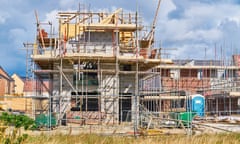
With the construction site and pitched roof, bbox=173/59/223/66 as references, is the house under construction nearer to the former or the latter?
the construction site

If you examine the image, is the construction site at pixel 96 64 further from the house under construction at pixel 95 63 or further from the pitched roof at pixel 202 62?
the pitched roof at pixel 202 62

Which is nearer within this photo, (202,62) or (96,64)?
(96,64)

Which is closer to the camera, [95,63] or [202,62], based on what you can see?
[95,63]

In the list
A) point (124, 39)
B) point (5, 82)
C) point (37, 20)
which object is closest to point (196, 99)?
point (124, 39)

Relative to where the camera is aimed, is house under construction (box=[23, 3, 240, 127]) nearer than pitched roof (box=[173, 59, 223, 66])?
Yes

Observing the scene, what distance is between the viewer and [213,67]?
164 feet

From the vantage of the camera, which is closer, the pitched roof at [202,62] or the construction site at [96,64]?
the construction site at [96,64]

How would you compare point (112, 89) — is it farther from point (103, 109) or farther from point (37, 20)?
point (37, 20)

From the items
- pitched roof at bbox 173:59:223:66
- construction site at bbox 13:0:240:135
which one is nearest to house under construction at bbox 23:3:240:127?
construction site at bbox 13:0:240:135

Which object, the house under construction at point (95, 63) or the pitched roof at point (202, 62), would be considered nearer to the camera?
the house under construction at point (95, 63)

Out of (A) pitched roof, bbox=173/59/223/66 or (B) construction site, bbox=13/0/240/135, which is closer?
(B) construction site, bbox=13/0/240/135

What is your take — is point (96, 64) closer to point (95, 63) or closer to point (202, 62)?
point (95, 63)

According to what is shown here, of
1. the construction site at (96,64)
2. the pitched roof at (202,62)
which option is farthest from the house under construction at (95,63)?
the pitched roof at (202,62)

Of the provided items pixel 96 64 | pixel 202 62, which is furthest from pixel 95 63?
pixel 202 62
